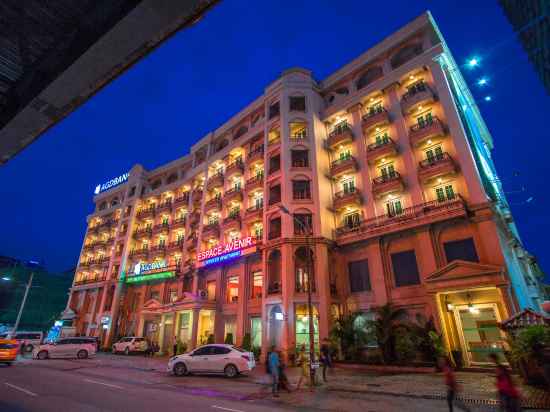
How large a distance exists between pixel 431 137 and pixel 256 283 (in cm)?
2062

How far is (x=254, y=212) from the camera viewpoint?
1249 inches

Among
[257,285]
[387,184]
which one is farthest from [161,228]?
[387,184]

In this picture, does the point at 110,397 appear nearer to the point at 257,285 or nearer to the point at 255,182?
the point at 257,285

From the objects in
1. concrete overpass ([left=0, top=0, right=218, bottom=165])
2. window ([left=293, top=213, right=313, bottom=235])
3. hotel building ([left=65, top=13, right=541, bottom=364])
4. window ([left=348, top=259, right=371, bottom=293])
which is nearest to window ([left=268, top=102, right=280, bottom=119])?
hotel building ([left=65, top=13, right=541, bottom=364])

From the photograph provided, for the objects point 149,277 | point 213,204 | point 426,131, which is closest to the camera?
point 426,131

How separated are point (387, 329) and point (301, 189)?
46.4 ft

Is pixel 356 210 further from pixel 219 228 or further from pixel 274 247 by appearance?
pixel 219 228

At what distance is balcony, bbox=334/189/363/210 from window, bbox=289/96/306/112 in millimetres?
10879

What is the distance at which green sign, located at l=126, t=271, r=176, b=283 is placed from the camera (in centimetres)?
3812

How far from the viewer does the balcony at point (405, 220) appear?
21031mm

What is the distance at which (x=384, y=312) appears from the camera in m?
20.6

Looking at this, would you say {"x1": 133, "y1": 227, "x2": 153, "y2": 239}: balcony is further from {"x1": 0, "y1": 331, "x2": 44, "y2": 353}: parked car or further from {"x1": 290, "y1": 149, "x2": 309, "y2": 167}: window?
{"x1": 290, "y1": 149, "x2": 309, "y2": 167}: window

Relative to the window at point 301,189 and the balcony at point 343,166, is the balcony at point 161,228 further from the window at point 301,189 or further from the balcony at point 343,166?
the balcony at point 343,166

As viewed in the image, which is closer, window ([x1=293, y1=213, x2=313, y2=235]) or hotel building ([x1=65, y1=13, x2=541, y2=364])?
hotel building ([x1=65, y1=13, x2=541, y2=364])
